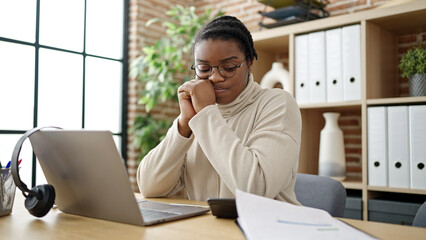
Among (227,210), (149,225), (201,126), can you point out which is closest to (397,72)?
(201,126)

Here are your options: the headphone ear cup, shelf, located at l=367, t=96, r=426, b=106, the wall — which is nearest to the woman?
the headphone ear cup

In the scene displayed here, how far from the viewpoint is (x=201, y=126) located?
1.21 m

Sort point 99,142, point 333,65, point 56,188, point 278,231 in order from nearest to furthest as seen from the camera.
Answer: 1. point 278,231
2. point 99,142
3. point 56,188
4. point 333,65

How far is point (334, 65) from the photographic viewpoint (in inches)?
90.5

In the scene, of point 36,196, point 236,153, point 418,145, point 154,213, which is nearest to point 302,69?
point 418,145

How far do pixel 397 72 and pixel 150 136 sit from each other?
174 centimetres

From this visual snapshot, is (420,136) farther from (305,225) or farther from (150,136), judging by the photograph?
(150,136)

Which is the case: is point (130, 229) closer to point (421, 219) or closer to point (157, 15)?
point (421, 219)

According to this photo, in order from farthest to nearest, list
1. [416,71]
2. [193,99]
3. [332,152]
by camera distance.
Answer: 1. [332,152]
2. [416,71]
3. [193,99]

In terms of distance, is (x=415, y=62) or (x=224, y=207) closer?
(x=224, y=207)

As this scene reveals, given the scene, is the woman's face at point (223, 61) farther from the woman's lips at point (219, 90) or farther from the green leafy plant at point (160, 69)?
the green leafy plant at point (160, 69)

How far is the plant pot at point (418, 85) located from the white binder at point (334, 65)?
0.36 meters

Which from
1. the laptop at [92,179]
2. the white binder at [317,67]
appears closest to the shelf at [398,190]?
the white binder at [317,67]

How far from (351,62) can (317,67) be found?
0.67 feet
